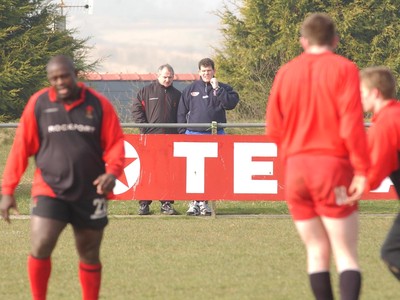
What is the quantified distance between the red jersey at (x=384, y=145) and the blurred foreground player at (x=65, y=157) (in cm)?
174

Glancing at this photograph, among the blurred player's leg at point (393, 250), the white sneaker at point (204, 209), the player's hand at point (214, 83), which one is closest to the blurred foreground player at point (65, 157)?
the blurred player's leg at point (393, 250)

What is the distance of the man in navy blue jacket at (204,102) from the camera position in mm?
15609

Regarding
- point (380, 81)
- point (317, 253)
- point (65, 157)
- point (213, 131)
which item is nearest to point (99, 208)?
point (65, 157)

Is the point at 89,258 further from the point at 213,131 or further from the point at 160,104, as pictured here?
the point at 160,104

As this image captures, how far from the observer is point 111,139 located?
7.79 metres

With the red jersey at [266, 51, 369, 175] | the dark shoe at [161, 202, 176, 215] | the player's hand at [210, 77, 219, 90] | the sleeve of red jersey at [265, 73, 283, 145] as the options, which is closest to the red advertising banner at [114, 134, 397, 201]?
the dark shoe at [161, 202, 176, 215]

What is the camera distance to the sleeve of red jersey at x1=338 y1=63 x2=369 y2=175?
672cm

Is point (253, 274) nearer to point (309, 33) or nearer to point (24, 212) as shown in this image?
point (309, 33)

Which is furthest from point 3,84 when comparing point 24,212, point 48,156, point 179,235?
point 48,156

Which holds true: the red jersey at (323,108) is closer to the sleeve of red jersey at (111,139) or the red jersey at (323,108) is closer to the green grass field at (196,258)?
the sleeve of red jersey at (111,139)

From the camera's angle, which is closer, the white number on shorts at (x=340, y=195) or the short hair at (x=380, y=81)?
the white number on shorts at (x=340, y=195)

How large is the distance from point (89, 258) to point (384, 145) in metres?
2.20

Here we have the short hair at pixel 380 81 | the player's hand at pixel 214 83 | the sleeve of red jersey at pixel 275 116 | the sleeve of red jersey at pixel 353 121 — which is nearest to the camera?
the sleeve of red jersey at pixel 353 121

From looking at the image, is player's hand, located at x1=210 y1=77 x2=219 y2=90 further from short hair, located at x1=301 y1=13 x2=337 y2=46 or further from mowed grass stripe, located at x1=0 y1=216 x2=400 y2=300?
short hair, located at x1=301 y1=13 x2=337 y2=46
